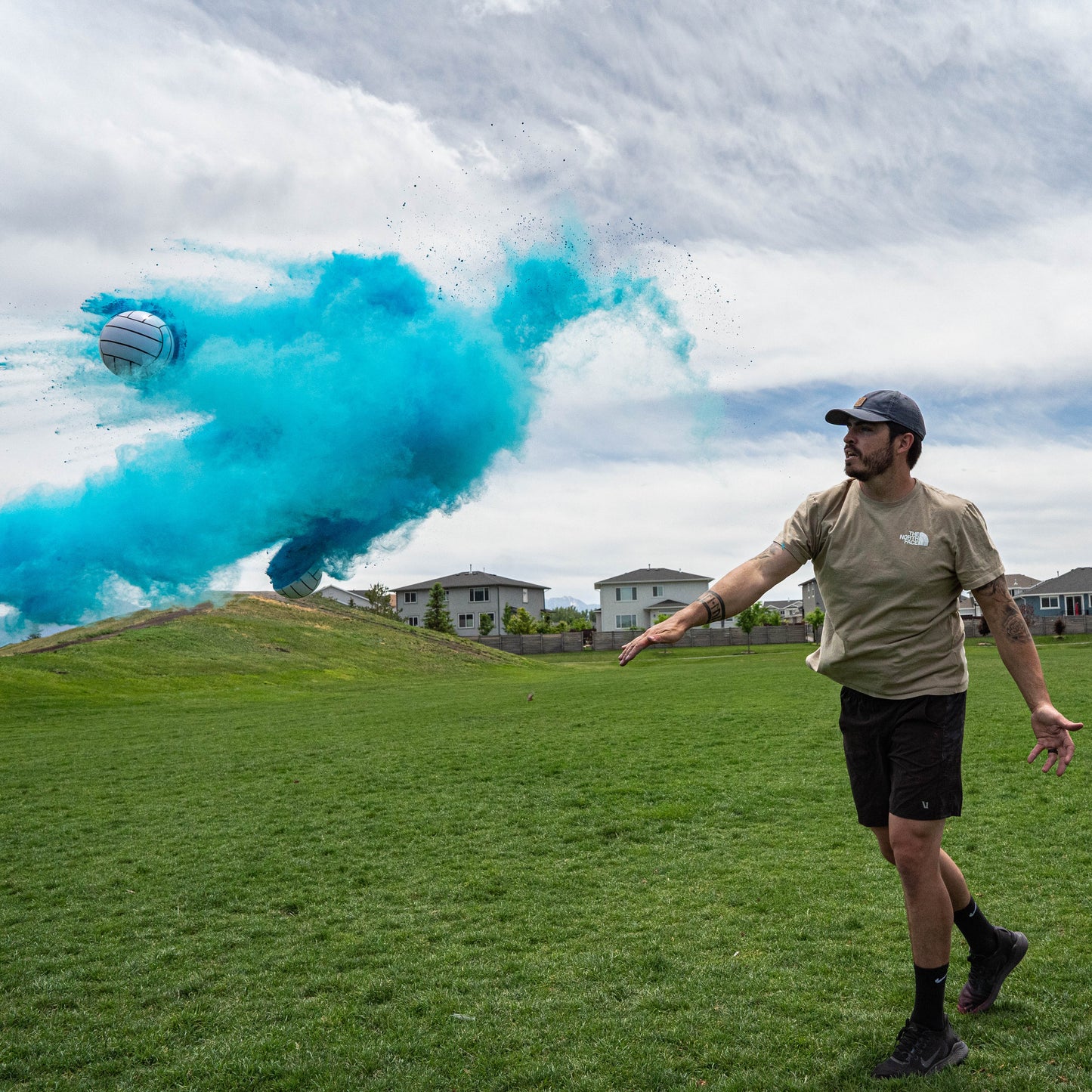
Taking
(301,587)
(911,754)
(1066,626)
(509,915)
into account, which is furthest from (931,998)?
(1066,626)

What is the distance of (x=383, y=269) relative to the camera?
30.3 feet

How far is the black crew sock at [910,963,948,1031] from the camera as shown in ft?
11.5

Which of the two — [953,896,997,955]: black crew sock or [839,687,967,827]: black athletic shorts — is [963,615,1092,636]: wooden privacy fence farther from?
[839,687,967,827]: black athletic shorts

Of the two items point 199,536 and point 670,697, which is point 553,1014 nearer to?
point 199,536

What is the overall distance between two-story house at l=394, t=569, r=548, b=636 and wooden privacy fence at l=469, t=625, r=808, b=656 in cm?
1425

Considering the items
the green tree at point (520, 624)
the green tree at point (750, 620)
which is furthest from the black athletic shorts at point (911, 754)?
the green tree at point (520, 624)

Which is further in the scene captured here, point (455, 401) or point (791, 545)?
point (455, 401)

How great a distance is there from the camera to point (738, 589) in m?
3.81

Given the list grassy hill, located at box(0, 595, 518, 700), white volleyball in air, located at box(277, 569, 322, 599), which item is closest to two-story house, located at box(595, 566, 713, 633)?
grassy hill, located at box(0, 595, 518, 700)

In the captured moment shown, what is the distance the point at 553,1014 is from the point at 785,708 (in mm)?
13165

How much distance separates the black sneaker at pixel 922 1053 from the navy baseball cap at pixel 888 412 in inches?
87.8

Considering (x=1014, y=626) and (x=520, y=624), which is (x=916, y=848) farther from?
(x=520, y=624)

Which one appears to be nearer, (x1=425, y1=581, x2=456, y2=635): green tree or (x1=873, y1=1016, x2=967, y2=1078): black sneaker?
(x1=873, y1=1016, x2=967, y2=1078): black sneaker

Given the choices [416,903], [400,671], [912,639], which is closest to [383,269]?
[416,903]
